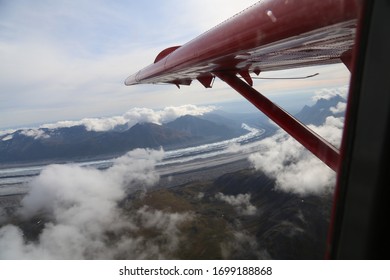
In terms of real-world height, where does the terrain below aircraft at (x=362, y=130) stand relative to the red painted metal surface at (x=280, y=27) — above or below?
below

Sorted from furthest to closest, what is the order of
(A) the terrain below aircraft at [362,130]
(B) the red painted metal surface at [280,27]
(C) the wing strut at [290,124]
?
(C) the wing strut at [290,124] → (B) the red painted metal surface at [280,27] → (A) the terrain below aircraft at [362,130]

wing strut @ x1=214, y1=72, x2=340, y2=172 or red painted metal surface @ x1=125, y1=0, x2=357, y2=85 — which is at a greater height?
red painted metal surface @ x1=125, y1=0, x2=357, y2=85

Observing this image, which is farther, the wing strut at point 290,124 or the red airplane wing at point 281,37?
the wing strut at point 290,124

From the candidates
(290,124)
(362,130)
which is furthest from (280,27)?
(290,124)

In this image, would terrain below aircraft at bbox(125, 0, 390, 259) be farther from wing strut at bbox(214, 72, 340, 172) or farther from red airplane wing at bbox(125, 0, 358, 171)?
wing strut at bbox(214, 72, 340, 172)

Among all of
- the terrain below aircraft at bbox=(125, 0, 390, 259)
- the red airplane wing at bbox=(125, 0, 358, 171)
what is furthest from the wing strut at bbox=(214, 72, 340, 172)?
the terrain below aircraft at bbox=(125, 0, 390, 259)

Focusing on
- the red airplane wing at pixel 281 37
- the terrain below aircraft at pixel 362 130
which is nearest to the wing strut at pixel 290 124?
the red airplane wing at pixel 281 37

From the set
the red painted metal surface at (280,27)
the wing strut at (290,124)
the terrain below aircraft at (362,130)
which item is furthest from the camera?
the wing strut at (290,124)

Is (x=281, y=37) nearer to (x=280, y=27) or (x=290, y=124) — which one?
(x=280, y=27)

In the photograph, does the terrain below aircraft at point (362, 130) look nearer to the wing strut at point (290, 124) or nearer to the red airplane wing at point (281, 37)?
the red airplane wing at point (281, 37)
